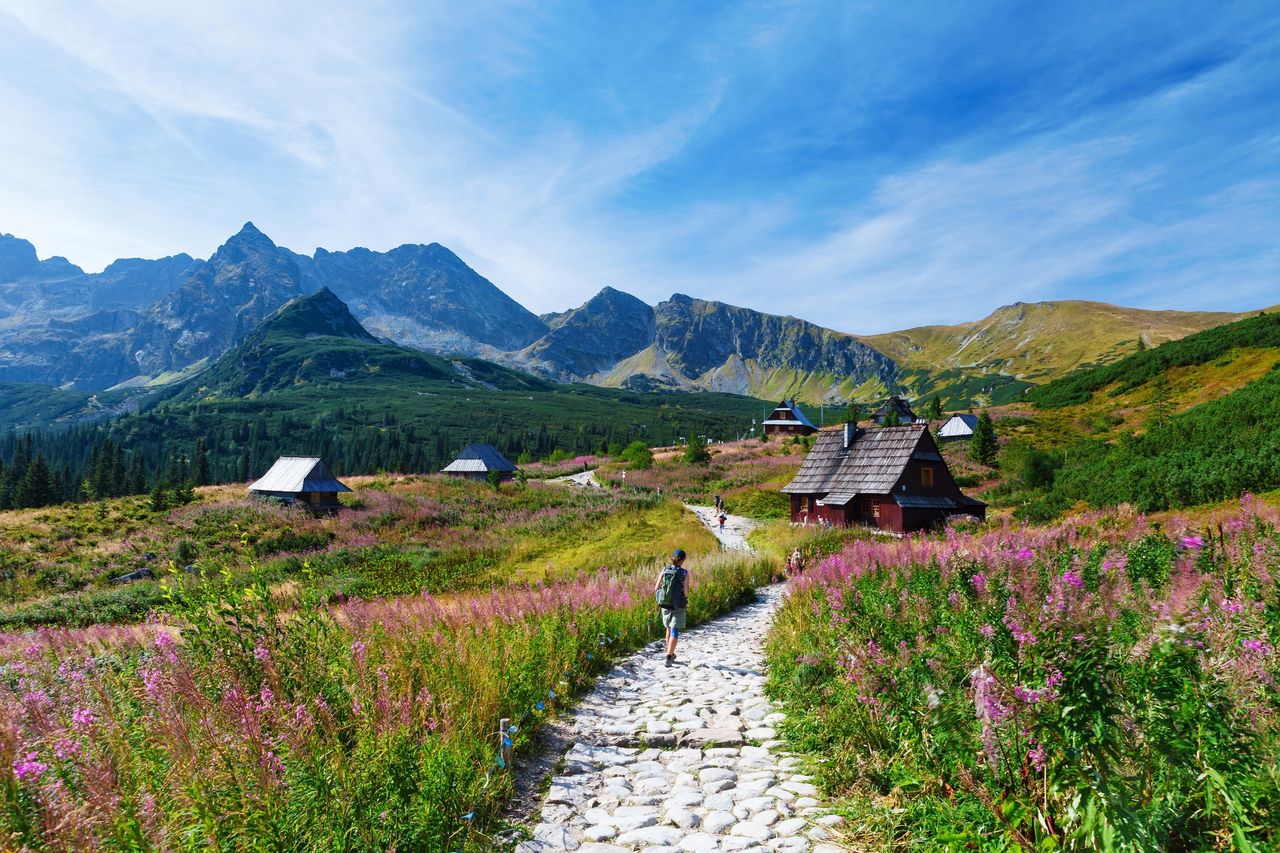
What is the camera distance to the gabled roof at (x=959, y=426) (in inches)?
2960

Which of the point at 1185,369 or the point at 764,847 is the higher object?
the point at 1185,369

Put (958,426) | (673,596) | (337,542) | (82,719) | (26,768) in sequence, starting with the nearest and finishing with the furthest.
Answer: (26,768) < (82,719) < (673,596) < (337,542) < (958,426)

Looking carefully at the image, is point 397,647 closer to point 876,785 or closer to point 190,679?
point 190,679

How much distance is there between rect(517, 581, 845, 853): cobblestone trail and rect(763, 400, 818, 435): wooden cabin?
88.3 metres

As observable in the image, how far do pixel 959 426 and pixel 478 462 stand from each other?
5762 cm

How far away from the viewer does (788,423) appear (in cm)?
9556

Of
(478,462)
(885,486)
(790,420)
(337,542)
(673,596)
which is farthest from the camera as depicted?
(790,420)

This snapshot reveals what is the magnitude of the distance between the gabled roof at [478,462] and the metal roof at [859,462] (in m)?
40.6

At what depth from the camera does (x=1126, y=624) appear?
17.8ft

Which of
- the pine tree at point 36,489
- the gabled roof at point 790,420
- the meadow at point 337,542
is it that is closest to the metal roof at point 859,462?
the meadow at point 337,542

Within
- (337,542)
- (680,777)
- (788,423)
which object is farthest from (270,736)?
(788,423)

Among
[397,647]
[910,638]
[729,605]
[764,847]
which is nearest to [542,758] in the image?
[397,647]

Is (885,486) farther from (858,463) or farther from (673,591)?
(673,591)

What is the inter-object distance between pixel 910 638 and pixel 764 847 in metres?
3.22
